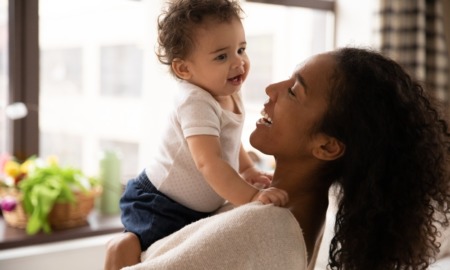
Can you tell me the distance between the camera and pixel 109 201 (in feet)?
9.36

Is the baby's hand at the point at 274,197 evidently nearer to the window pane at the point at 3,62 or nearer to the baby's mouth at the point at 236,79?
the baby's mouth at the point at 236,79

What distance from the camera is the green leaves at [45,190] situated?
236cm

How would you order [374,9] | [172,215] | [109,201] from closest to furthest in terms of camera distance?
1. [172,215]
2. [109,201]
3. [374,9]

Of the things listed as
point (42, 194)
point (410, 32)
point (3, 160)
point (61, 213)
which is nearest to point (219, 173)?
point (42, 194)

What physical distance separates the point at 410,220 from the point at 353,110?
0.84ft

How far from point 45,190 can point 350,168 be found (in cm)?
163

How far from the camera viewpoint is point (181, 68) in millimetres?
1359

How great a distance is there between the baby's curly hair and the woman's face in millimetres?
260

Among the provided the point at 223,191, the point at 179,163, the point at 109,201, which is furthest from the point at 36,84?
the point at 223,191

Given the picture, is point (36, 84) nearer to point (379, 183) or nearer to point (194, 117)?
point (194, 117)

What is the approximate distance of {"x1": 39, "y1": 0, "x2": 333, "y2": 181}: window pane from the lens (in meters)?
2.78

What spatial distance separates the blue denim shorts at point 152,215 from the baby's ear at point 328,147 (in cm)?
39

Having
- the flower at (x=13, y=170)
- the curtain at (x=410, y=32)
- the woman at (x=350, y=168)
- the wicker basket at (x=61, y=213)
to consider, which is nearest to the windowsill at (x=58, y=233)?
the wicker basket at (x=61, y=213)

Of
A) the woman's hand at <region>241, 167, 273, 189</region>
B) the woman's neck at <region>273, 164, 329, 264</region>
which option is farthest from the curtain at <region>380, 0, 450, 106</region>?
the woman's neck at <region>273, 164, 329, 264</region>
